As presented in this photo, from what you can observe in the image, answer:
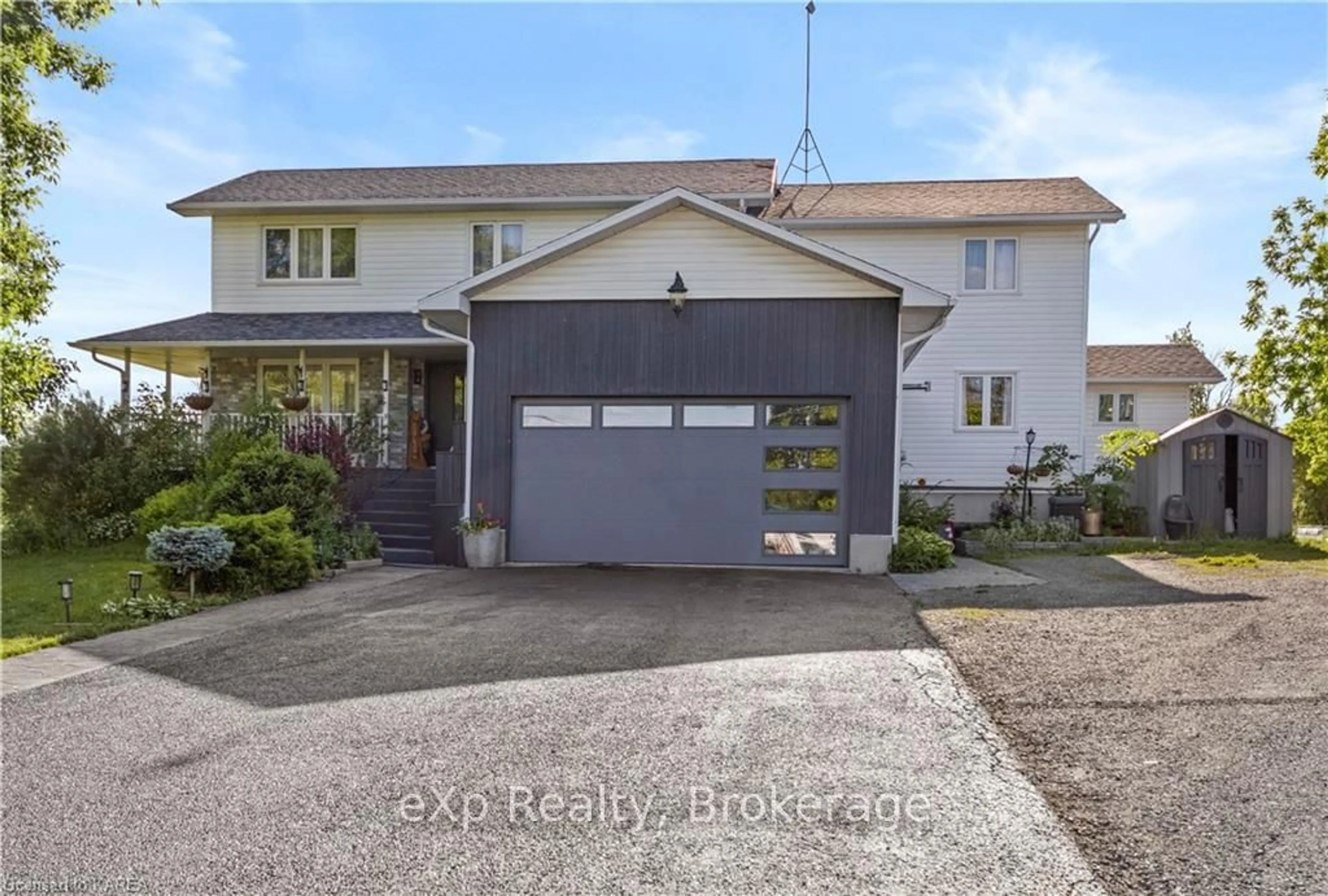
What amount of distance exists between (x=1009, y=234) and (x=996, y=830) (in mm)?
15597

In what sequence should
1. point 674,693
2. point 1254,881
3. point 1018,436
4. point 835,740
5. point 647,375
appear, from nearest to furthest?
point 1254,881, point 835,740, point 674,693, point 647,375, point 1018,436

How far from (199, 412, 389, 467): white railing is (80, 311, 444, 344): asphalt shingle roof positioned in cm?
151

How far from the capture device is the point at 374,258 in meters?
17.1

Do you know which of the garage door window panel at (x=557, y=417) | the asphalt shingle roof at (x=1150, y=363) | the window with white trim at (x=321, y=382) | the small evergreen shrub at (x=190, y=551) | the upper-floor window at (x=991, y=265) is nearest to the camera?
the small evergreen shrub at (x=190, y=551)

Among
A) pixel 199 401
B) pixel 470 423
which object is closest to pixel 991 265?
pixel 470 423

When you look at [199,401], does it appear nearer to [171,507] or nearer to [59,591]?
[171,507]

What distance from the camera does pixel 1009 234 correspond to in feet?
54.2

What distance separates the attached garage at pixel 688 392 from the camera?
1129 cm

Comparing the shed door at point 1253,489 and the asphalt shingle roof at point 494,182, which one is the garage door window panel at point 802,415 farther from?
the shed door at point 1253,489

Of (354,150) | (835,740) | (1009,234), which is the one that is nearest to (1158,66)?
(1009,234)

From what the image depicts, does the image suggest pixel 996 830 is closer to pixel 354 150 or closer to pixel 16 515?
pixel 16 515

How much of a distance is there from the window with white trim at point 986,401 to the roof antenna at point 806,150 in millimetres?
6194

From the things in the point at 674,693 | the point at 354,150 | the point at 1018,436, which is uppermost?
the point at 354,150

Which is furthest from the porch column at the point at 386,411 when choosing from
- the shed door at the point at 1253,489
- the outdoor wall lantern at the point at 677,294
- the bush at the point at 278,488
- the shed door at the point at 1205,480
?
the shed door at the point at 1253,489
